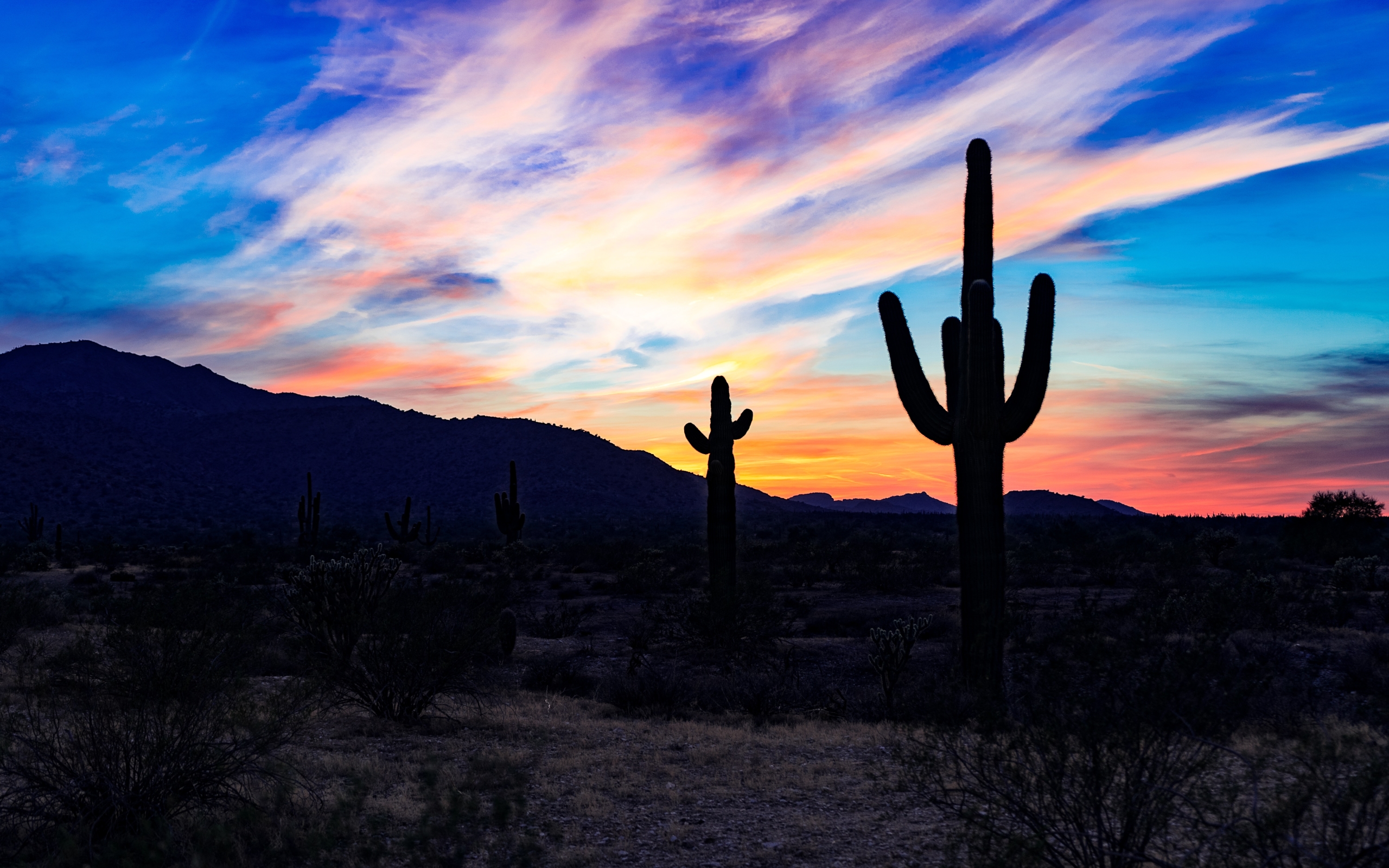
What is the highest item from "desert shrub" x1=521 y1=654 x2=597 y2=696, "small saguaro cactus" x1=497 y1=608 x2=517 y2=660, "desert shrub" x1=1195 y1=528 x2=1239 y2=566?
"desert shrub" x1=1195 y1=528 x2=1239 y2=566

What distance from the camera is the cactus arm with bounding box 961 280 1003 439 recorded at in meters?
13.5

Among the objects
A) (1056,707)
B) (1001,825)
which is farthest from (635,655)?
(1056,707)

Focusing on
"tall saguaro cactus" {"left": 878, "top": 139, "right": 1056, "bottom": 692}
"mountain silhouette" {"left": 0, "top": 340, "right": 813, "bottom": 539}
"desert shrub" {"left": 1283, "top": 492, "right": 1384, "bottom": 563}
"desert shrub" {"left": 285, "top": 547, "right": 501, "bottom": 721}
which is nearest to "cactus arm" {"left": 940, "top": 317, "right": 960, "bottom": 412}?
"tall saguaro cactus" {"left": 878, "top": 139, "right": 1056, "bottom": 692}

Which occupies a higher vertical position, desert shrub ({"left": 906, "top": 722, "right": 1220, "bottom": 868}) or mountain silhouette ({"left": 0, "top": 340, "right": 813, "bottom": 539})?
mountain silhouette ({"left": 0, "top": 340, "right": 813, "bottom": 539})

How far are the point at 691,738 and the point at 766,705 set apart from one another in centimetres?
233

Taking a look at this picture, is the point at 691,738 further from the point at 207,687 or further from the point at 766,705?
the point at 207,687

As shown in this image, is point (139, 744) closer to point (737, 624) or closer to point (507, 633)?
point (507, 633)

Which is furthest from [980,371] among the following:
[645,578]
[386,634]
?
[645,578]

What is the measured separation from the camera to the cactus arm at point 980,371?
13500 millimetres

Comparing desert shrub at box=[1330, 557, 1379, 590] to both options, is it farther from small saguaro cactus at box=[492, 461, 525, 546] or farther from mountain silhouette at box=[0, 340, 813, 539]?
mountain silhouette at box=[0, 340, 813, 539]

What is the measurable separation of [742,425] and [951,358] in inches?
302

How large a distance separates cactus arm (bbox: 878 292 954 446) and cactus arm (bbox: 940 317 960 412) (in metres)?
0.22

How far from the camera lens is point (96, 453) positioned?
4112 inches

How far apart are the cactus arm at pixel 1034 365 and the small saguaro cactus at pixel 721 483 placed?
689 cm
